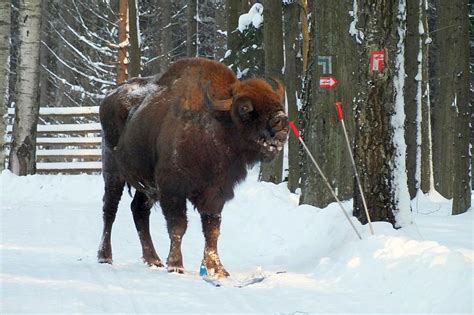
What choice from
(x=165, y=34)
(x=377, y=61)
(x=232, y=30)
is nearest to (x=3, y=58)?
(x=232, y=30)

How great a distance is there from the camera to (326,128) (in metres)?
11.9

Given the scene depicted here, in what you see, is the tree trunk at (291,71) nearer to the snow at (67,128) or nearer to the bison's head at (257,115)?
the snow at (67,128)

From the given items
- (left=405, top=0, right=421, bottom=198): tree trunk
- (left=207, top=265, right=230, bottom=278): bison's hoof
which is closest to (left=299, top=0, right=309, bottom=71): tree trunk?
(left=405, top=0, right=421, bottom=198): tree trunk

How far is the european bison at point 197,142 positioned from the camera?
8312 millimetres

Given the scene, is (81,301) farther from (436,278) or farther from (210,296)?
(436,278)

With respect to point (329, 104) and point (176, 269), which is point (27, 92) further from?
point (176, 269)

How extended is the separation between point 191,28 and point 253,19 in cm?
1526

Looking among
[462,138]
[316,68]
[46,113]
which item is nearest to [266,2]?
[462,138]

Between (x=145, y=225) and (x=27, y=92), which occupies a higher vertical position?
(x=27, y=92)

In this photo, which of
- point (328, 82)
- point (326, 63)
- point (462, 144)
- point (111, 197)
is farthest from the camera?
point (462, 144)

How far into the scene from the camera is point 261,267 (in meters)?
8.91

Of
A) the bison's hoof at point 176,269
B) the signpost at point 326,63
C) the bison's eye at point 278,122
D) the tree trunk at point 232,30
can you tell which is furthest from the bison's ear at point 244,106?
the tree trunk at point 232,30

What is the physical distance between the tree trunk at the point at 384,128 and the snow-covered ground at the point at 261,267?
32 cm

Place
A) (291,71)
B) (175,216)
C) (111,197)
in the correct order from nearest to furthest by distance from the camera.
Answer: (175,216) → (111,197) → (291,71)
